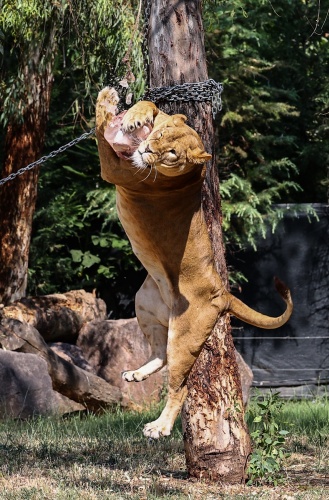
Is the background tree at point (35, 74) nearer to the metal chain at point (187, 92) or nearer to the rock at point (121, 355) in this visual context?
the rock at point (121, 355)

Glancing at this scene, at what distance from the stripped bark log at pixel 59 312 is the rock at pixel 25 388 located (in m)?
1.07

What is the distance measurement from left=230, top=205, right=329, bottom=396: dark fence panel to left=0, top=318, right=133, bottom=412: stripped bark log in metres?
2.37

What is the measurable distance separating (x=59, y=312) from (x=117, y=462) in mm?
4088

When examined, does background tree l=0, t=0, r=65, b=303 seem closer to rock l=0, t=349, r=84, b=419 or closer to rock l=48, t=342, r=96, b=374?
rock l=48, t=342, r=96, b=374

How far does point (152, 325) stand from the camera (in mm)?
3570

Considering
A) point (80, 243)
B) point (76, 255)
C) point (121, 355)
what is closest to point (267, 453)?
point (121, 355)

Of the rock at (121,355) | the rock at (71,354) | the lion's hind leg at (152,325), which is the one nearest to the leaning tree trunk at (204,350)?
the lion's hind leg at (152,325)

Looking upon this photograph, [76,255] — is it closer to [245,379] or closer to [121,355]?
[121,355]

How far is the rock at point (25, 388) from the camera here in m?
8.20

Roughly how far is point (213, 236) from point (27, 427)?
9.20 feet

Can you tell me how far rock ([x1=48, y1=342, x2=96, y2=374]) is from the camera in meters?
9.88

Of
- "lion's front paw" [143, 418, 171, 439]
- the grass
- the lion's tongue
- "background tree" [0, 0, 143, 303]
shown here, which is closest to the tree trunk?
"background tree" [0, 0, 143, 303]

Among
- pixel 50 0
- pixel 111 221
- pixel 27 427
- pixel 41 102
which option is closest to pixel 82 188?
pixel 111 221

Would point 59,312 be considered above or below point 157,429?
below
